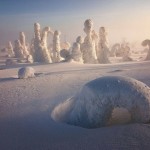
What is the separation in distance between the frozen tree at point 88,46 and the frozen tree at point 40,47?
405 centimetres

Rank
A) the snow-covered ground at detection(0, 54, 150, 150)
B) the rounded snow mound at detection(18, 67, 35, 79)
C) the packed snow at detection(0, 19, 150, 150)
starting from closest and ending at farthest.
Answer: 1. the snow-covered ground at detection(0, 54, 150, 150)
2. the packed snow at detection(0, 19, 150, 150)
3. the rounded snow mound at detection(18, 67, 35, 79)

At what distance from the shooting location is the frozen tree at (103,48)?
27.2 metres

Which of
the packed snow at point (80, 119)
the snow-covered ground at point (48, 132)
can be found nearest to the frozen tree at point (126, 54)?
the packed snow at point (80, 119)

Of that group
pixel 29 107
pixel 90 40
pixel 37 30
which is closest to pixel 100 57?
pixel 90 40

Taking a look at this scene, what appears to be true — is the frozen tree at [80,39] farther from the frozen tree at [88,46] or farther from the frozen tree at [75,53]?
the frozen tree at [75,53]

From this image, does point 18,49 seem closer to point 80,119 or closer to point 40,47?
point 40,47

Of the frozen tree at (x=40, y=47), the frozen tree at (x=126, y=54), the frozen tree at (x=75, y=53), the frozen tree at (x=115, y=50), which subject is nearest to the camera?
the frozen tree at (x=75, y=53)

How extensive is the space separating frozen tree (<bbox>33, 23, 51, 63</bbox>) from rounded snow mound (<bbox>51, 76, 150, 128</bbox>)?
21786 mm

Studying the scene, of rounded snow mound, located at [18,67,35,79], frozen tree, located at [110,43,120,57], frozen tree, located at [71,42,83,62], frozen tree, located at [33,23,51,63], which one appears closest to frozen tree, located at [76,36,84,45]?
frozen tree, located at [71,42,83,62]

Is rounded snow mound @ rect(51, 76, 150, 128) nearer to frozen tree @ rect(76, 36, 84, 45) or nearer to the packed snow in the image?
the packed snow

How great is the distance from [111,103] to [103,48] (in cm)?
2266

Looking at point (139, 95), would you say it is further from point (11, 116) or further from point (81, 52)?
point (81, 52)

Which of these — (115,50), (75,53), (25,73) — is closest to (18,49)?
(115,50)

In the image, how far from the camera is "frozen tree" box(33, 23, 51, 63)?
27.5 meters
